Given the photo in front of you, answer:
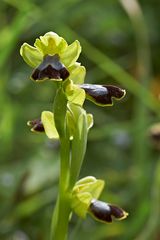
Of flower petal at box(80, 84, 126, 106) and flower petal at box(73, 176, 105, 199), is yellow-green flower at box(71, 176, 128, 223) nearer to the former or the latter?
flower petal at box(73, 176, 105, 199)

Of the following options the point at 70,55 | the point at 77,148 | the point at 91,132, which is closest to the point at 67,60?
the point at 70,55

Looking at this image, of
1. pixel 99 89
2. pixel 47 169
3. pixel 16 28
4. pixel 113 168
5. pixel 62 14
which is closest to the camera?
pixel 99 89

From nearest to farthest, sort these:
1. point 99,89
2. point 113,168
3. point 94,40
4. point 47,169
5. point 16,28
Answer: point 99,89, point 16,28, point 47,169, point 113,168, point 94,40

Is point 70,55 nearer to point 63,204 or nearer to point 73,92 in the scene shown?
point 73,92

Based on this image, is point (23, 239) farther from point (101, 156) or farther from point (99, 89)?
point (99, 89)

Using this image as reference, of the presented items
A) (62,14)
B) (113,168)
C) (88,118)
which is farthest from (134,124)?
A: (88,118)

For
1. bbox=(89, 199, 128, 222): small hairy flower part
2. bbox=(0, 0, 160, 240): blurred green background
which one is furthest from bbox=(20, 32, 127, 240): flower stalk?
bbox=(0, 0, 160, 240): blurred green background
